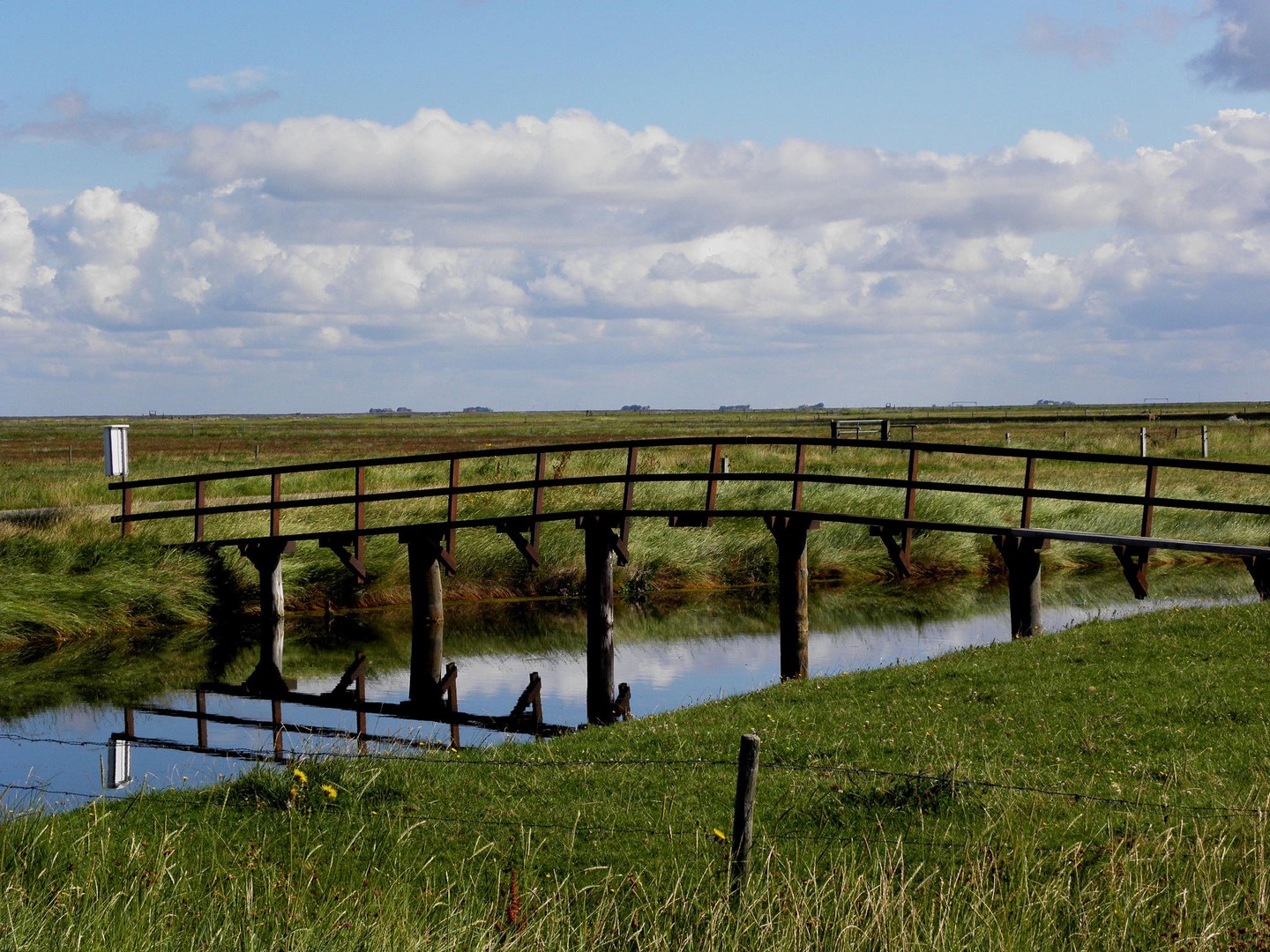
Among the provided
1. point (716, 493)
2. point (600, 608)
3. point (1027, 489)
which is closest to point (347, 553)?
point (600, 608)

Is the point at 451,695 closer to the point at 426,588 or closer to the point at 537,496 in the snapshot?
the point at 537,496

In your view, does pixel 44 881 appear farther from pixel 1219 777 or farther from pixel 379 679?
pixel 379 679

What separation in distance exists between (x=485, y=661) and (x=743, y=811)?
1482 centimetres

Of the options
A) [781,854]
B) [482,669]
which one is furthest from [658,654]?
[781,854]

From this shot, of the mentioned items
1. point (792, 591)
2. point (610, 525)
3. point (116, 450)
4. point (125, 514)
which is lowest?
point (792, 591)

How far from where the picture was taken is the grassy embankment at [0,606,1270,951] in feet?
20.6

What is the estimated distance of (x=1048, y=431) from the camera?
73.4 metres

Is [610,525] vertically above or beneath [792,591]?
above

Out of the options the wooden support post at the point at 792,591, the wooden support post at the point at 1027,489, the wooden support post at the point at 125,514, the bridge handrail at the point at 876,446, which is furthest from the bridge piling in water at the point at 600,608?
the wooden support post at the point at 125,514

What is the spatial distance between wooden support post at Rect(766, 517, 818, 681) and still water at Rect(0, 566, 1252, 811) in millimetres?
464

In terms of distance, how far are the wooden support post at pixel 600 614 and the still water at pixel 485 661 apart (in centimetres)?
34

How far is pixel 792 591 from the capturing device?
18.3 m

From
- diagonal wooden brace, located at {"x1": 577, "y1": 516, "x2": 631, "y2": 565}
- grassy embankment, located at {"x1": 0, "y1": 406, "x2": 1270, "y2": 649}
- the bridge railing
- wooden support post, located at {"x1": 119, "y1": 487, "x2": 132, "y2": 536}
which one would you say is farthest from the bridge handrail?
grassy embankment, located at {"x1": 0, "y1": 406, "x2": 1270, "y2": 649}

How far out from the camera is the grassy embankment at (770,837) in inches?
247
